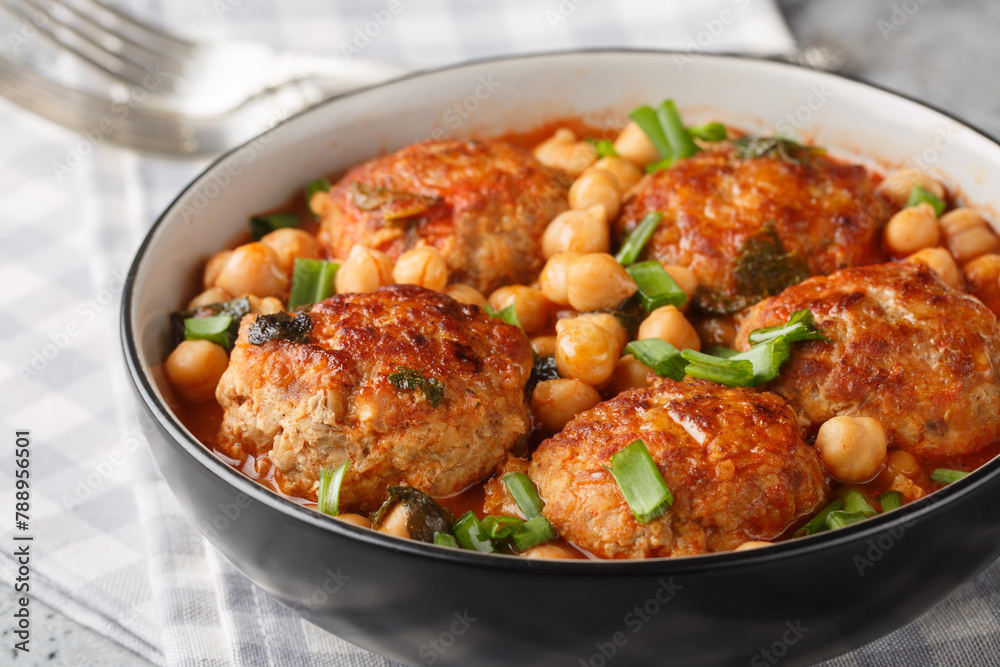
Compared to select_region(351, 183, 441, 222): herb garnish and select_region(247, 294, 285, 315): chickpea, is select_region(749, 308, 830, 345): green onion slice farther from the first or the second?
select_region(247, 294, 285, 315): chickpea

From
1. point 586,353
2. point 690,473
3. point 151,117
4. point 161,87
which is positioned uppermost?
point 690,473

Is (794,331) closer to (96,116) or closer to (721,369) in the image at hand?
(721,369)

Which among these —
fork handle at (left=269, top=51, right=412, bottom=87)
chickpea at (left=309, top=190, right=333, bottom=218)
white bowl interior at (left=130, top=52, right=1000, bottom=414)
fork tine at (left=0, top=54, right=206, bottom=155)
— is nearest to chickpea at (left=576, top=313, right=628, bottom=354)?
chickpea at (left=309, top=190, right=333, bottom=218)

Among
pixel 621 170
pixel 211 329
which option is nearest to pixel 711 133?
pixel 621 170

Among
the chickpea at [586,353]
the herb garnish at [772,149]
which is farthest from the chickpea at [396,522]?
the herb garnish at [772,149]

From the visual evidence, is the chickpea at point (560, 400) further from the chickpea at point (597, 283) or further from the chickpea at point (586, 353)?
the chickpea at point (597, 283)

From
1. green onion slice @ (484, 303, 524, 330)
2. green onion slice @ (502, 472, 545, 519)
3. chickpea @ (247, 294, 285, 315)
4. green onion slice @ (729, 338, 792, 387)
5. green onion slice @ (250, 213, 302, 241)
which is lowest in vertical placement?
green onion slice @ (250, 213, 302, 241)

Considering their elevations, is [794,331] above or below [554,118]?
above
